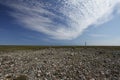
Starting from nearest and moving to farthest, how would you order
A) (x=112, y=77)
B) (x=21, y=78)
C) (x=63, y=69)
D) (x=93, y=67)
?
(x=21, y=78)
(x=112, y=77)
(x=63, y=69)
(x=93, y=67)

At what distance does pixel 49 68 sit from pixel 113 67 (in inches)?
290

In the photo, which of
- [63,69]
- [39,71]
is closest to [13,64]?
[39,71]

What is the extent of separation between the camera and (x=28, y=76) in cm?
1606

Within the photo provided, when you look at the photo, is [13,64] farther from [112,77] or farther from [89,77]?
[112,77]

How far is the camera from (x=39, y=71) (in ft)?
57.5

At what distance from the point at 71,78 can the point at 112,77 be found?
4.10 metres

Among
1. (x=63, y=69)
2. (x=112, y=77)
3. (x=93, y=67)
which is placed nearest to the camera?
(x=112, y=77)

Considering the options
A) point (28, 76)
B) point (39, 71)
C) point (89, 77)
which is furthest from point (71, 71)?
point (28, 76)

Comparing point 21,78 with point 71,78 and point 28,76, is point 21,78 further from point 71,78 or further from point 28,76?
point 71,78

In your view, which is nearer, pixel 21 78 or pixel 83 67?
pixel 21 78

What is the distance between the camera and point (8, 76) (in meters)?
16.0

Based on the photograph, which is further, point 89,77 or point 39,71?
point 39,71

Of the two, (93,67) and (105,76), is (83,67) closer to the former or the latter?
(93,67)

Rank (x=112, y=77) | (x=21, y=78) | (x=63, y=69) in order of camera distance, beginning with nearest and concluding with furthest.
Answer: (x=21, y=78) → (x=112, y=77) → (x=63, y=69)
